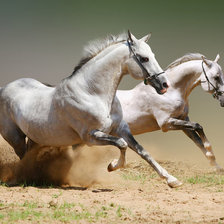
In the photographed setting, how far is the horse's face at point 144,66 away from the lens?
204 inches

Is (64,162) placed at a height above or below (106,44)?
below

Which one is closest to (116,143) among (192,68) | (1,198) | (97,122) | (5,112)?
(97,122)

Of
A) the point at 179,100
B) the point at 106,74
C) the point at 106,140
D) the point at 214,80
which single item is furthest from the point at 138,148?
the point at 214,80

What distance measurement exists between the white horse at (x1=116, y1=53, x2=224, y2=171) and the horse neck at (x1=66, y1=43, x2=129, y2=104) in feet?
6.05

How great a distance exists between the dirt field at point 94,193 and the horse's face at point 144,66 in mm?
1255

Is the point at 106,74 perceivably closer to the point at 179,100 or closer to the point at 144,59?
the point at 144,59

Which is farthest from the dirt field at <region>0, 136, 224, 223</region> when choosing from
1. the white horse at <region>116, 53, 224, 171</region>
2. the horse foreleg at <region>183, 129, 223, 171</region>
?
the white horse at <region>116, 53, 224, 171</region>

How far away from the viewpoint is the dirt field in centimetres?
398

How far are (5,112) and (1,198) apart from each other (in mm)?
1992

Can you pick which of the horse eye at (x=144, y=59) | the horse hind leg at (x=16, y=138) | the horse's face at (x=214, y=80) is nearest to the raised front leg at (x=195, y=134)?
the horse's face at (x=214, y=80)

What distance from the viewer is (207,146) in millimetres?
7082

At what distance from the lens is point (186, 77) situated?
23.5 feet

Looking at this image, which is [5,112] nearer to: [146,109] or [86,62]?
[86,62]

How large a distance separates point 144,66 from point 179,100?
2.03 metres
